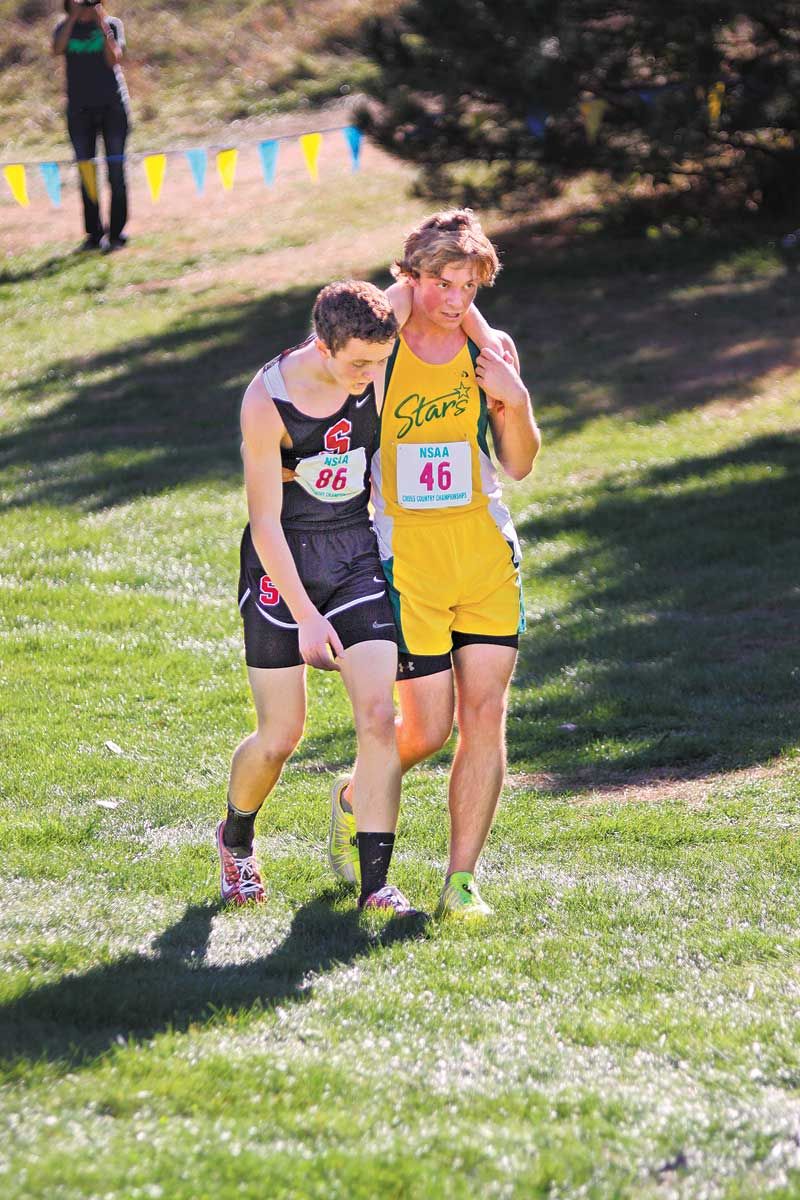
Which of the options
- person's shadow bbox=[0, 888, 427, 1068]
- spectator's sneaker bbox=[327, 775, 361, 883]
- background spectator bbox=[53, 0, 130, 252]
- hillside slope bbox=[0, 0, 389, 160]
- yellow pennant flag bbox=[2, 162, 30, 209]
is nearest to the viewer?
person's shadow bbox=[0, 888, 427, 1068]

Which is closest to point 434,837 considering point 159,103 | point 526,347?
point 526,347

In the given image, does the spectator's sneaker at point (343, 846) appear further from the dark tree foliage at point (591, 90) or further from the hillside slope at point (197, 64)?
the hillside slope at point (197, 64)

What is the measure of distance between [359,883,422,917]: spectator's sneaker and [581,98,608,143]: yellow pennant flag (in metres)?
13.0

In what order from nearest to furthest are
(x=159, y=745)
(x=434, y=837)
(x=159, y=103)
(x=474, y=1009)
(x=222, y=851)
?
(x=474, y=1009), (x=222, y=851), (x=434, y=837), (x=159, y=745), (x=159, y=103)

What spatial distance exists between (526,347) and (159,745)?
921 centimetres

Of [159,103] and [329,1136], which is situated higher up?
[329,1136]

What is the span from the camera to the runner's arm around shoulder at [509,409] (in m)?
4.71

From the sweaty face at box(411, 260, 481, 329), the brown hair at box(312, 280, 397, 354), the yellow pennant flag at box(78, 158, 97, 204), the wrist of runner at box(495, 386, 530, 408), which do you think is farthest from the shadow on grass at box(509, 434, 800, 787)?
the yellow pennant flag at box(78, 158, 97, 204)

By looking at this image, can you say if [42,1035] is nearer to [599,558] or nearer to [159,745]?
[159,745]

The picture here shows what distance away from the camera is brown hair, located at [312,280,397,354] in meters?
4.32

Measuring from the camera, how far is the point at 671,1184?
3.10 meters

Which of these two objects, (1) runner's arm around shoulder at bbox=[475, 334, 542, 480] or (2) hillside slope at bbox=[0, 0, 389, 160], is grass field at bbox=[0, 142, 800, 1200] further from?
(2) hillside slope at bbox=[0, 0, 389, 160]

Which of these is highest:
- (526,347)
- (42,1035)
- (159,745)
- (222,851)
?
(42,1035)

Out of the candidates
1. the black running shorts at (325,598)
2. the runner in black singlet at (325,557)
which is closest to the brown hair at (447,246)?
the runner in black singlet at (325,557)
